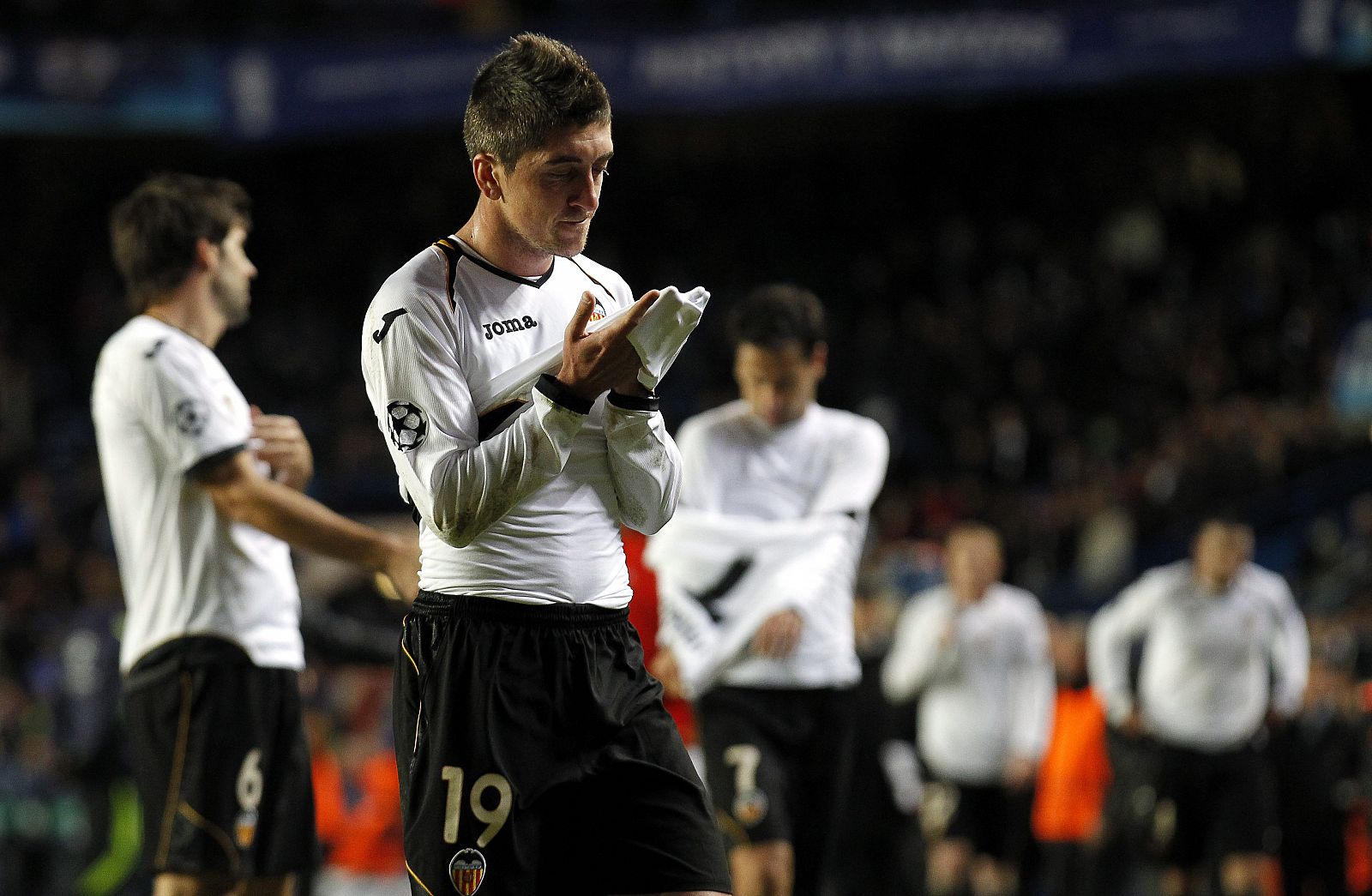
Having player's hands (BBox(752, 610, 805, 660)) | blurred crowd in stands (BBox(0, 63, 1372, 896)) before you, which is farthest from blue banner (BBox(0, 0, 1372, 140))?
player's hands (BBox(752, 610, 805, 660))

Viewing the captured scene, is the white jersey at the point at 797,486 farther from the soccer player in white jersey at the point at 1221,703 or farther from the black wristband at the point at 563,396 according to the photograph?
the soccer player in white jersey at the point at 1221,703

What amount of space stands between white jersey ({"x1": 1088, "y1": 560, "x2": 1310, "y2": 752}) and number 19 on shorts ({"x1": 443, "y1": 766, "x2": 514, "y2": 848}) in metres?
7.31

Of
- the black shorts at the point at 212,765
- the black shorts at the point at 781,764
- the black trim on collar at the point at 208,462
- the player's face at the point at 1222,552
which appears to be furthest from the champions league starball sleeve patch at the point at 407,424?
the player's face at the point at 1222,552

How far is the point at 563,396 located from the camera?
3.24 m

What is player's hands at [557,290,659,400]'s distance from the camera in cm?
319

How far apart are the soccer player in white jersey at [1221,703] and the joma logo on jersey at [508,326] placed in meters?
7.13

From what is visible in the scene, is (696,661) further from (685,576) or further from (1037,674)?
(1037,674)

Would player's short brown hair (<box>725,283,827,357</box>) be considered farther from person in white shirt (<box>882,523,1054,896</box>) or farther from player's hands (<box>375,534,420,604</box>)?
person in white shirt (<box>882,523,1054,896</box>)

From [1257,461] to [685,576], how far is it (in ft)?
34.6

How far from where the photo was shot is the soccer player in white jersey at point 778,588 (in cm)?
589

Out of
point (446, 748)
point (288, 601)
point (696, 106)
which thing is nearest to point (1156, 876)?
point (288, 601)

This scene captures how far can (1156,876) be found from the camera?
11.4m

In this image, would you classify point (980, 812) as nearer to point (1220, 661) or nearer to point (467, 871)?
point (1220, 661)

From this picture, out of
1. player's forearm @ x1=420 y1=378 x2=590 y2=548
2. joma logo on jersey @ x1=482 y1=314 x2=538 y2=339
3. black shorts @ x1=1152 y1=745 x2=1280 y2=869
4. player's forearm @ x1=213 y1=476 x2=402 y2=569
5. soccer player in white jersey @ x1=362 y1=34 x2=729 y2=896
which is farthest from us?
black shorts @ x1=1152 y1=745 x2=1280 y2=869
